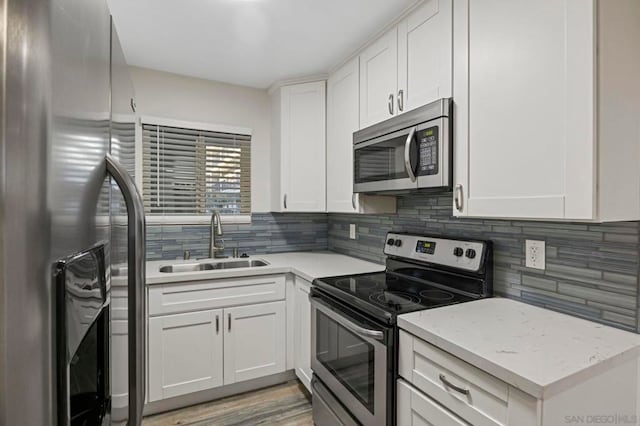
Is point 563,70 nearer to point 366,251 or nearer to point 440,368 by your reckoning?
point 440,368

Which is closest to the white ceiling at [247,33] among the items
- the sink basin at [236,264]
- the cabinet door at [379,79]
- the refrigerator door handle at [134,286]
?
the cabinet door at [379,79]

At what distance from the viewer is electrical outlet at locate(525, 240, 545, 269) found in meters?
1.43

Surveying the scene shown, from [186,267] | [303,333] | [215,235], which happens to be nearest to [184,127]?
[215,235]

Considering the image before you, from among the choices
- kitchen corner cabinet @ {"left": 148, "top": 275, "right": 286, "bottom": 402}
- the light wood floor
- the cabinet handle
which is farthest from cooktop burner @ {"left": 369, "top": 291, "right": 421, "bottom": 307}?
the light wood floor

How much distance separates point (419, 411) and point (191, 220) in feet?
7.07

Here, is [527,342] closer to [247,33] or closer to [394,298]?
[394,298]

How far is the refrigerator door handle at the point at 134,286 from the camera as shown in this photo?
0.74 metres

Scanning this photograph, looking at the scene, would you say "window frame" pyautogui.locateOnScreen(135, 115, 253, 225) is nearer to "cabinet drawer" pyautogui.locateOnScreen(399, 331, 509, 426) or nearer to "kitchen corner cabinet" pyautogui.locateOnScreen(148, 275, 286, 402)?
"kitchen corner cabinet" pyautogui.locateOnScreen(148, 275, 286, 402)

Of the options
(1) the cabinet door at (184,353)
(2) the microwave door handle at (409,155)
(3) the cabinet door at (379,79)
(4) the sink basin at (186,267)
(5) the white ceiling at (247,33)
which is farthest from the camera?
(4) the sink basin at (186,267)

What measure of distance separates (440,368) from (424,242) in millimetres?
899

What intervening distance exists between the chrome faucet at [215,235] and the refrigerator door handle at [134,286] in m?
1.93

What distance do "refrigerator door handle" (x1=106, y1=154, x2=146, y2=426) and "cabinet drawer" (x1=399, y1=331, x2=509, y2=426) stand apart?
0.91 m

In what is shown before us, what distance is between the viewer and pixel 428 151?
1564mm

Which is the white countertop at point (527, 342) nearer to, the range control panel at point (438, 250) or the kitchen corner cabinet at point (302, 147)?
the range control panel at point (438, 250)
